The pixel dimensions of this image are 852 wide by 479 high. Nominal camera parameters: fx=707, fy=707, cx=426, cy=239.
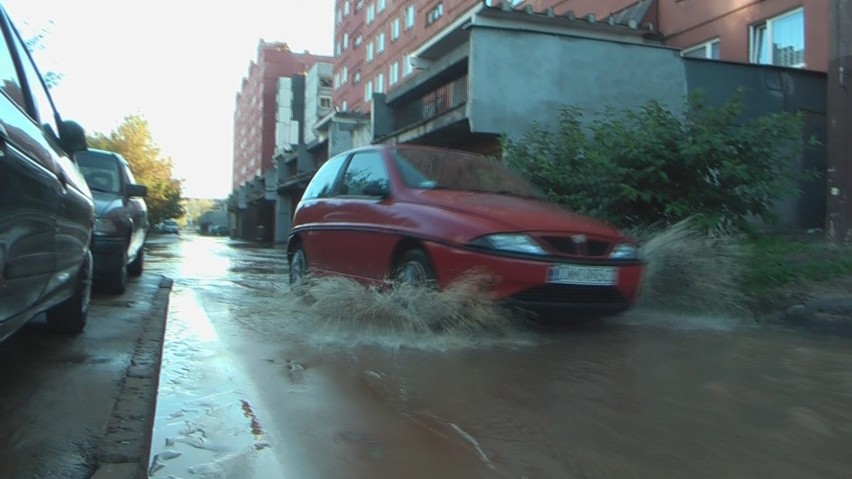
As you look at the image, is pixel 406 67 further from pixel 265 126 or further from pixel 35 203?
pixel 265 126

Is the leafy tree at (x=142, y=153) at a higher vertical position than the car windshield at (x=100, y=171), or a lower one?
higher

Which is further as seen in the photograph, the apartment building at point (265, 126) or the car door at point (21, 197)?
the apartment building at point (265, 126)

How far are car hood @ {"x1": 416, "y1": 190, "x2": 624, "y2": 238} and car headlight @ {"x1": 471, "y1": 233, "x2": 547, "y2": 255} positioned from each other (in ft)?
0.24

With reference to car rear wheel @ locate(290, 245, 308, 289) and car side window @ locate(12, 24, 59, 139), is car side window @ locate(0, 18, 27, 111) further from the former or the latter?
car rear wheel @ locate(290, 245, 308, 289)

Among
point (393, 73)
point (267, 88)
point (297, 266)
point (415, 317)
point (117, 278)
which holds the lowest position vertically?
point (415, 317)

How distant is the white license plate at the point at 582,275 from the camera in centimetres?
515

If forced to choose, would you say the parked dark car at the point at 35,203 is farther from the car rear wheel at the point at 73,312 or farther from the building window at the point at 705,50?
the building window at the point at 705,50

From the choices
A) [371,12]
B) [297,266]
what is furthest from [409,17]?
[297,266]

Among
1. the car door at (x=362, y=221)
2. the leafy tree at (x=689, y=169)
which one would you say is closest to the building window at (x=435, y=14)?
the leafy tree at (x=689, y=169)

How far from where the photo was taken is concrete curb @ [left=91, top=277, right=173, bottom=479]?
255cm

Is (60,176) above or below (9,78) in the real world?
below

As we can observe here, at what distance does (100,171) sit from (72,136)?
427cm

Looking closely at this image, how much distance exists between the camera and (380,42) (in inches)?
1693

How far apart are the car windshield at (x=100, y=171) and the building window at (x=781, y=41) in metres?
13.4
